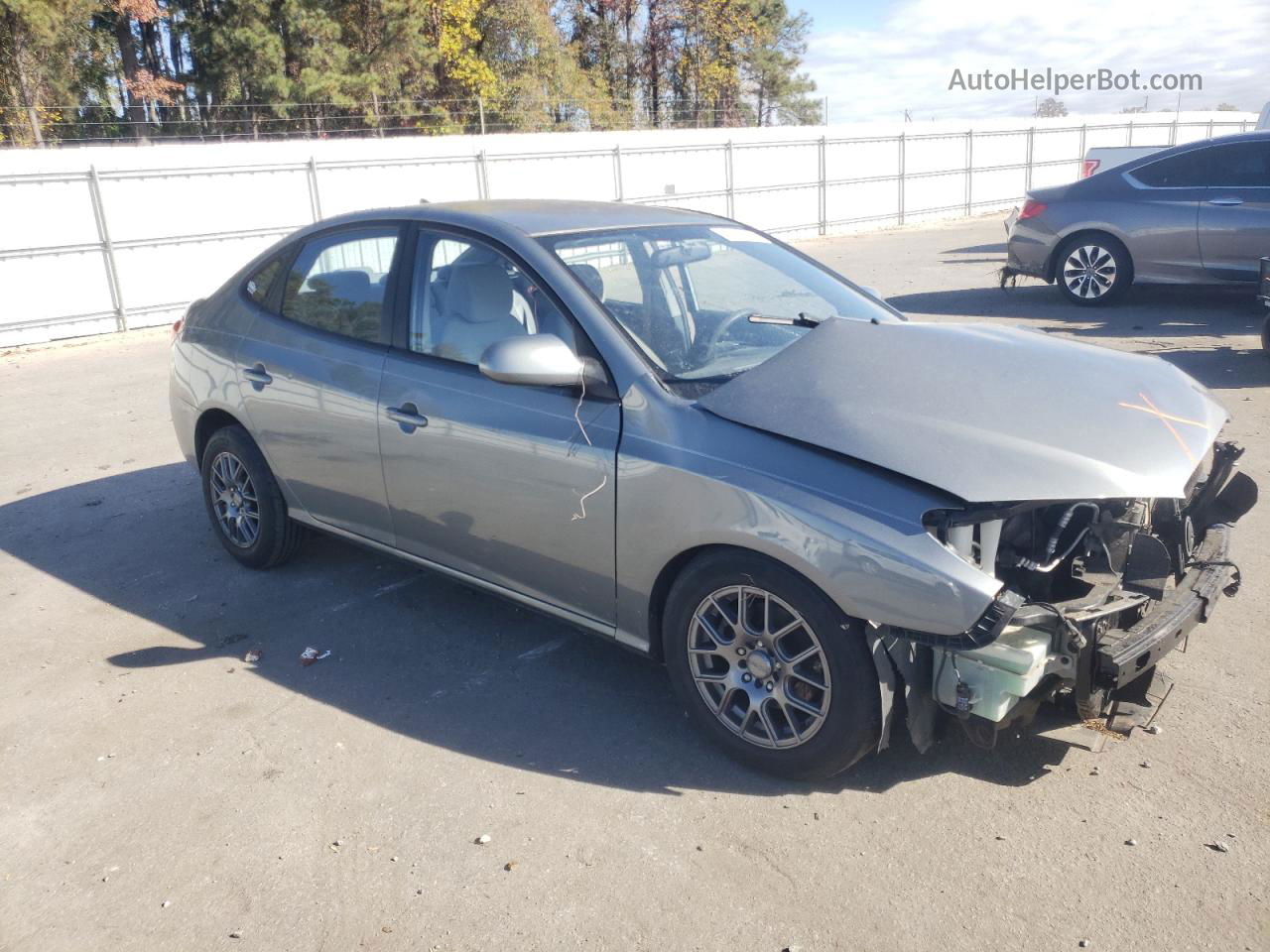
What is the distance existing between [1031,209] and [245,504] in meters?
9.18

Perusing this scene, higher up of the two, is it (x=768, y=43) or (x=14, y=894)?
(x=768, y=43)

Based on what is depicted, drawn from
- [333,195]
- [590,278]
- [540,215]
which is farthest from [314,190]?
[590,278]

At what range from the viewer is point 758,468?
3.16m

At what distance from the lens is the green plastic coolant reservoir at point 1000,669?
2926mm

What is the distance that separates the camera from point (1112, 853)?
294 centimetres

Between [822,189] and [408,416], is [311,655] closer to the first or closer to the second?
[408,416]

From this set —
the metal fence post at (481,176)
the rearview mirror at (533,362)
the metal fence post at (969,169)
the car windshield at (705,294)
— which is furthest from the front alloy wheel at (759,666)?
the metal fence post at (969,169)

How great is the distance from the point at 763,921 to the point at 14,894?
2087 mm

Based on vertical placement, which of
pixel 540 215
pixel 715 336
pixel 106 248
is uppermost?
pixel 540 215

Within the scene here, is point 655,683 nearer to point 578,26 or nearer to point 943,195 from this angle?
point 943,195

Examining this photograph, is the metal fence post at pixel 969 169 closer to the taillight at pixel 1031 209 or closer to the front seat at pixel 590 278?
the taillight at pixel 1031 209

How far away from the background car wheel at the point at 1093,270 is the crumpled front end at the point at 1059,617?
329 inches

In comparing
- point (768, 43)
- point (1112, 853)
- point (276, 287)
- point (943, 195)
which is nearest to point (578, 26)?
point (768, 43)

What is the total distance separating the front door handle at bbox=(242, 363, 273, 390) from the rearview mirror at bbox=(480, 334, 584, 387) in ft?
5.69
